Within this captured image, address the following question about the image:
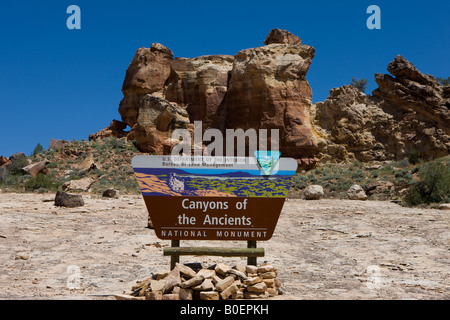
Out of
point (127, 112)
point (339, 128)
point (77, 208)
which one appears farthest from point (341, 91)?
point (77, 208)

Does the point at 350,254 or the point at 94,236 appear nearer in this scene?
the point at 350,254

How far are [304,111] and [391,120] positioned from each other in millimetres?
6983

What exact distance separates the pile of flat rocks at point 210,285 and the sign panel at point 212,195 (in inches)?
21.6

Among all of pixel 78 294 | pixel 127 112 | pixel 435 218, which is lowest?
pixel 78 294

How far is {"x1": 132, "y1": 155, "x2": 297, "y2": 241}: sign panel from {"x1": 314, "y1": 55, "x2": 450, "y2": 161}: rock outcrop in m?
28.0

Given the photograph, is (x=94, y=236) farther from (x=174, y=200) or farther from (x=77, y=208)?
(x=174, y=200)

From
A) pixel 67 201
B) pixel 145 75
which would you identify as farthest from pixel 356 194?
pixel 145 75

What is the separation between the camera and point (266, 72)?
3500cm

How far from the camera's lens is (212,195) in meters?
7.14

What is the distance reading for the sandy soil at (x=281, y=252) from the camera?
26.1 ft

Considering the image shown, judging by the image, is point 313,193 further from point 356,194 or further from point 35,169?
point 35,169

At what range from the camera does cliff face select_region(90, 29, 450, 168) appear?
3409 cm

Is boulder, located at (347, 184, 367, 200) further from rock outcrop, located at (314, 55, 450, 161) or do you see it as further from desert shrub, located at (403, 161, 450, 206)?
rock outcrop, located at (314, 55, 450, 161)

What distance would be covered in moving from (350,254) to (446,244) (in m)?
2.68
